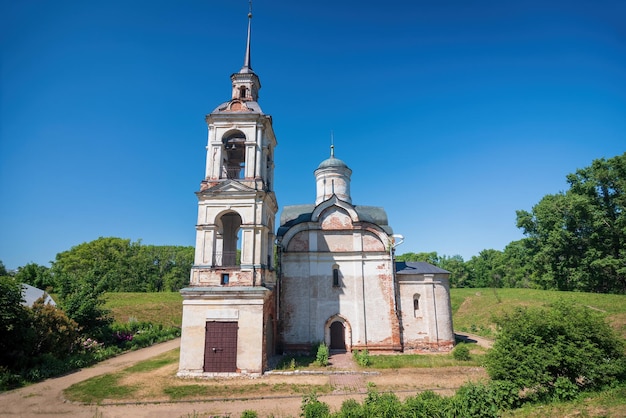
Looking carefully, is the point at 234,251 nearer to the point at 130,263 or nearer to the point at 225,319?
the point at 225,319

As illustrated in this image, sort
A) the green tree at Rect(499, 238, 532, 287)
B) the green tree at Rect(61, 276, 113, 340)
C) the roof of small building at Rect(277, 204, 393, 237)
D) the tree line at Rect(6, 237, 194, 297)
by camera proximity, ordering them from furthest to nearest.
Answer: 1. the green tree at Rect(499, 238, 532, 287)
2. the tree line at Rect(6, 237, 194, 297)
3. the roof of small building at Rect(277, 204, 393, 237)
4. the green tree at Rect(61, 276, 113, 340)

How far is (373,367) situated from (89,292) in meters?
17.2

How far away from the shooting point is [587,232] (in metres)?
35.6

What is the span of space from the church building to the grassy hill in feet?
40.2

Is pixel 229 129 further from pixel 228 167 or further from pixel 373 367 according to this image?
pixel 373 367

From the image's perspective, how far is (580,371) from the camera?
10.2m

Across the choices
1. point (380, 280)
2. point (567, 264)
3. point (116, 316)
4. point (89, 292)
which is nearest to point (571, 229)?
point (567, 264)

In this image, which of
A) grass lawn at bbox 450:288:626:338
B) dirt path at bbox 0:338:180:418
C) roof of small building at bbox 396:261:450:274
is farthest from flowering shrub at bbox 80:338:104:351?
A: grass lawn at bbox 450:288:626:338

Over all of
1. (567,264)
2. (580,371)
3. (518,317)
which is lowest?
(580,371)

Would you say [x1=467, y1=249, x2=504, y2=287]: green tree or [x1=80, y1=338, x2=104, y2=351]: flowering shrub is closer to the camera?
[x1=80, y1=338, x2=104, y2=351]: flowering shrub

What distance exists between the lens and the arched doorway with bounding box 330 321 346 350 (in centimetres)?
2081

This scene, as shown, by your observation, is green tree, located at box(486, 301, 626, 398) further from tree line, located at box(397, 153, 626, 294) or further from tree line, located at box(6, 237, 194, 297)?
tree line, located at box(6, 237, 194, 297)

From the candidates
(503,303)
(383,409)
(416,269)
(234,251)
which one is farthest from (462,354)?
(503,303)

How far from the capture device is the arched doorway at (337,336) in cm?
2081
